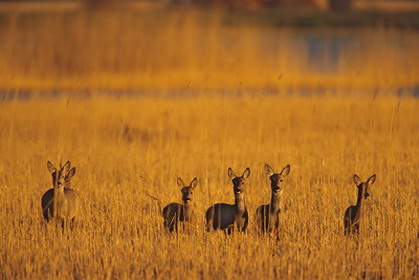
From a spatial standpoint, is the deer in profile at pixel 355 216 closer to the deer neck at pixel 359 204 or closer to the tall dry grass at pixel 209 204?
the deer neck at pixel 359 204

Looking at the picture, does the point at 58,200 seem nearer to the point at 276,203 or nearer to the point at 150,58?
the point at 276,203

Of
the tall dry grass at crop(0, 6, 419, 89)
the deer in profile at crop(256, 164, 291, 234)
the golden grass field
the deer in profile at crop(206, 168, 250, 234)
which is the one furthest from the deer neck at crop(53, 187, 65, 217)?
the tall dry grass at crop(0, 6, 419, 89)

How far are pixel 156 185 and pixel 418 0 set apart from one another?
157 ft

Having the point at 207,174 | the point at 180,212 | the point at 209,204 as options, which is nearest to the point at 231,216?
the point at 180,212

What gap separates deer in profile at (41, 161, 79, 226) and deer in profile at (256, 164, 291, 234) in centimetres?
178

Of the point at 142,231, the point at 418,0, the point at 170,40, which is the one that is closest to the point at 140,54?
the point at 170,40

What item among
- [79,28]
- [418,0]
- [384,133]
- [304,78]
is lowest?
[384,133]

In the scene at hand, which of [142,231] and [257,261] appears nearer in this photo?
[257,261]

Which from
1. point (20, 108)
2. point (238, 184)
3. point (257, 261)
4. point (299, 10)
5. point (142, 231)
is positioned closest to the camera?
point (257, 261)

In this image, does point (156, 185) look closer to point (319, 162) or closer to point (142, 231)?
point (142, 231)

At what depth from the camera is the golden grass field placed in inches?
220

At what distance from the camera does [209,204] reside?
7211 millimetres

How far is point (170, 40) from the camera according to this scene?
20.2 m

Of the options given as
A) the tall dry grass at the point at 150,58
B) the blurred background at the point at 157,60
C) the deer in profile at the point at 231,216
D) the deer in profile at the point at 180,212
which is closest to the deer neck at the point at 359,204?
the deer in profile at the point at 231,216
